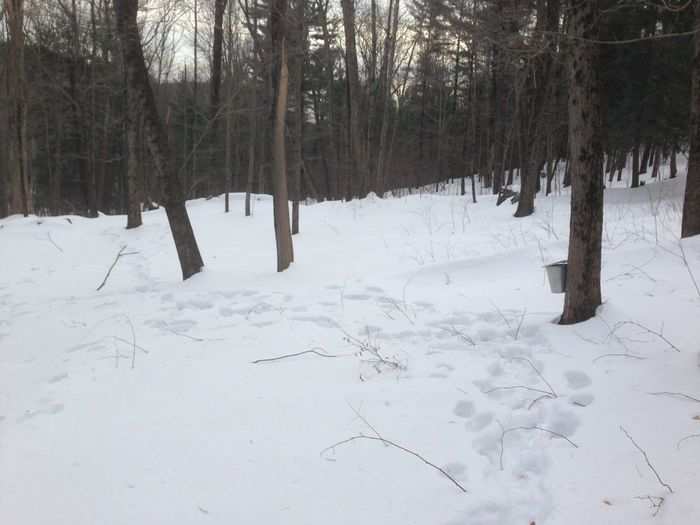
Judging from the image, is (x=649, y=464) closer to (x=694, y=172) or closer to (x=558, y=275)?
(x=558, y=275)

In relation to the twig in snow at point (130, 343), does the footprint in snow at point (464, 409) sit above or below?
above

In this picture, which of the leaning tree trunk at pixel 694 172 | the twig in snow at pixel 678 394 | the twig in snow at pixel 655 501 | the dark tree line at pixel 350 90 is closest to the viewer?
the twig in snow at pixel 655 501

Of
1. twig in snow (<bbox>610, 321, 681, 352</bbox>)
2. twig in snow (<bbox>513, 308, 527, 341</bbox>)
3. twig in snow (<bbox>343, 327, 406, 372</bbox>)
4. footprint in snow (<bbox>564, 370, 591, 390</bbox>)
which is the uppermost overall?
twig in snow (<bbox>610, 321, 681, 352</bbox>)

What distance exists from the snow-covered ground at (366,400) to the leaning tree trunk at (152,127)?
879 millimetres

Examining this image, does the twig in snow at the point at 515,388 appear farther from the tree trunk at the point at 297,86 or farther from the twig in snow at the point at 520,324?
the tree trunk at the point at 297,86

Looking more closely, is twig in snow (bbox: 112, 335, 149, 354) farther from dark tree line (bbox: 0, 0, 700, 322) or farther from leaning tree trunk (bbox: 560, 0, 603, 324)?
leaning tree trunk (bbox: 560, 0, 603, 324)

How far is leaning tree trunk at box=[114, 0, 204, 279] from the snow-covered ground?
88 centimetres

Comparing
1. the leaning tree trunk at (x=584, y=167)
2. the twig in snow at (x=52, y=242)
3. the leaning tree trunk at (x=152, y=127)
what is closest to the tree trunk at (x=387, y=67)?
the twig in snow at (x=52, y=242)

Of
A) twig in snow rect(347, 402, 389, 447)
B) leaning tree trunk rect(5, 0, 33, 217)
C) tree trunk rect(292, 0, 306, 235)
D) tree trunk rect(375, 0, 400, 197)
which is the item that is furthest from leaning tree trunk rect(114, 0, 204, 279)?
tree trunk rect(375, 0, 400, 197)

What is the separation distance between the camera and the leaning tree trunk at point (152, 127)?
645cm

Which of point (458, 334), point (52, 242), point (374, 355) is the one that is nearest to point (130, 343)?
point (374, 355)

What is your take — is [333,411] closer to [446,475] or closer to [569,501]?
[446,475]

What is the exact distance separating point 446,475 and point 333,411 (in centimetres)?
90

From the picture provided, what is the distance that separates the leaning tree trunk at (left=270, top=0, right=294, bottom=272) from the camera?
6.05 meters
